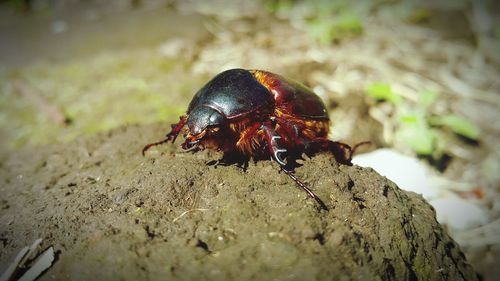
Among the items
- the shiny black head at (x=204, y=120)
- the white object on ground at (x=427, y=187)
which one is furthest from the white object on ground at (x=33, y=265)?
the white object on ground at (x=427, y=187)

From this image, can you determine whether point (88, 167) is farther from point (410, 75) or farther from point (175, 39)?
point (410, 75)

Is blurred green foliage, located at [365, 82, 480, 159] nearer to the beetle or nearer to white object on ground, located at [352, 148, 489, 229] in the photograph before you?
white object on ground, located at [352, 148, 489, 229]

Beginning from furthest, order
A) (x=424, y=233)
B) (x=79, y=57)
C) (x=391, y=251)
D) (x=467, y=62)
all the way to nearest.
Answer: (x=79, y=57) < (x=467, y=62) < (x=424, y=233) < (x=391, y=251)

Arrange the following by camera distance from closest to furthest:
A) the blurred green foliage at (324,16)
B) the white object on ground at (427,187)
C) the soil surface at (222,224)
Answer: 1. the soil surface at (222,224)
2. the white object on ground at (427,187)
3. the blurred green foliage at (324,16)

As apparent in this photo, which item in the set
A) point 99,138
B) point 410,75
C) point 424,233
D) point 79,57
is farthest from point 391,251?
point 79,57

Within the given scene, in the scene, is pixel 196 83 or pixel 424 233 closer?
pixel 424 233

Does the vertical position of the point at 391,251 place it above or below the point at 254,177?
below

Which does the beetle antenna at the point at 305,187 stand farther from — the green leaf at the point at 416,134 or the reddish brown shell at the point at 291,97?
the green leaf at the point at 416,134
